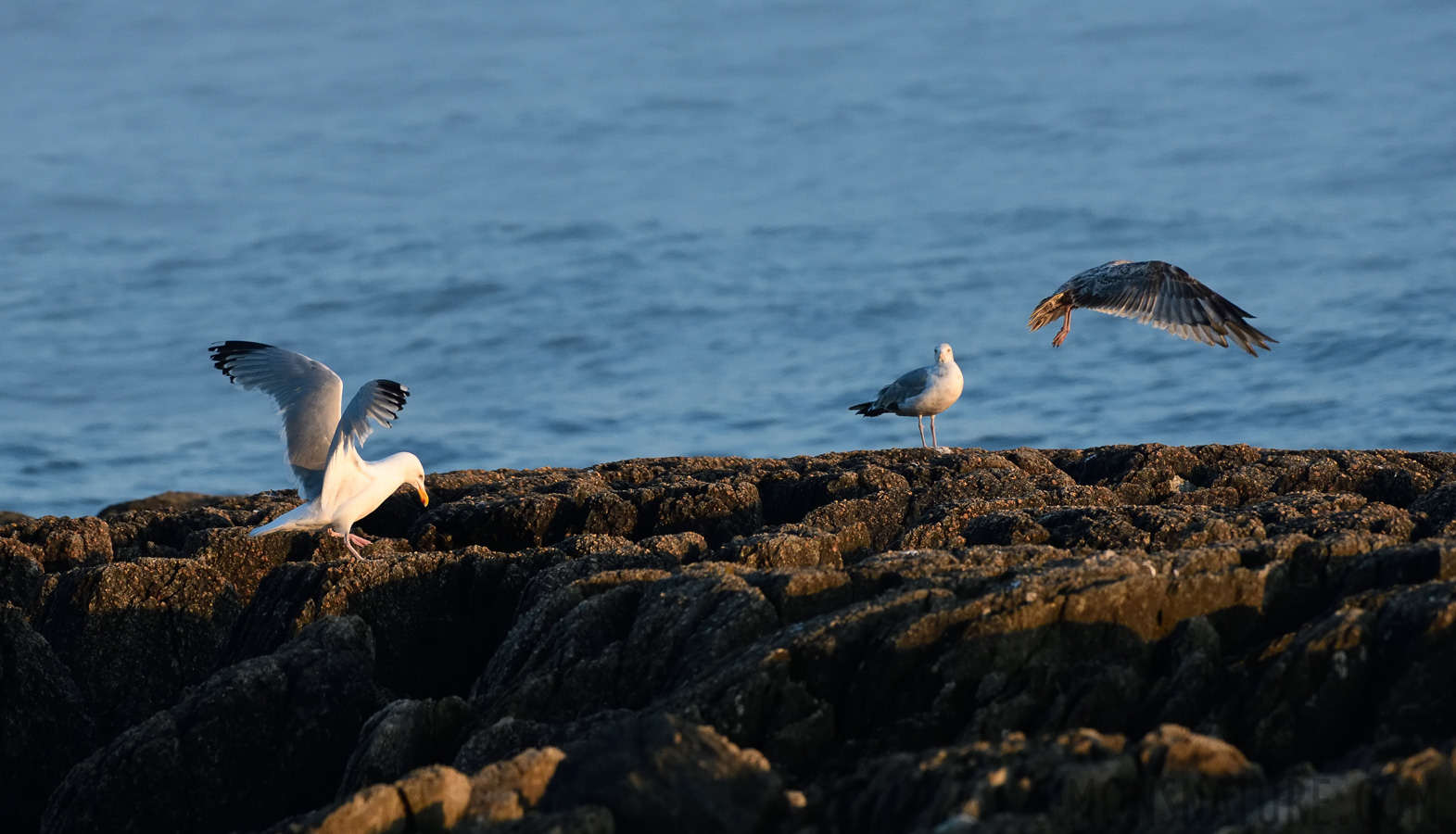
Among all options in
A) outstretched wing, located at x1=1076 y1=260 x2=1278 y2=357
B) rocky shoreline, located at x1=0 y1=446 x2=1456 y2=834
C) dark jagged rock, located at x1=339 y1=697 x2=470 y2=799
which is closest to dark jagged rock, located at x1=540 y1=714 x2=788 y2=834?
rocky shoreline, located at x1=0 y1=446 x2=1456 y2=834

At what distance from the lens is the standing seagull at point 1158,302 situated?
12018 millimetres

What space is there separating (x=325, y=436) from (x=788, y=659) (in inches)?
227

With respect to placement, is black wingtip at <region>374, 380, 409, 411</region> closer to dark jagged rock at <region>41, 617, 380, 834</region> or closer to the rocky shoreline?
the rocky shoreline

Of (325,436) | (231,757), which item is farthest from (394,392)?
(231,757)

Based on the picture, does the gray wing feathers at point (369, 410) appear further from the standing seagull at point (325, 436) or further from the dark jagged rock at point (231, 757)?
the dark jagged rock at point (231, 757)

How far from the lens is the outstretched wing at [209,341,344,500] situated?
1057cm

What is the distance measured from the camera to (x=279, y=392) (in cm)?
1090

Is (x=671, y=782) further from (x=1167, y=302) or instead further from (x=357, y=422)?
(x=1167, y=302)

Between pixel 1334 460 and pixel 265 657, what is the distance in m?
6.64

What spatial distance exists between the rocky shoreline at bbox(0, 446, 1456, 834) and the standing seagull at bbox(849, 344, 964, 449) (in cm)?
366

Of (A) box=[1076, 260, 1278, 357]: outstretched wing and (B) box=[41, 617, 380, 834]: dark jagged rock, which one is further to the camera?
(A) box=[1076, 260, 1278, 357]: outstretched wing

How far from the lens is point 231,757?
662cm

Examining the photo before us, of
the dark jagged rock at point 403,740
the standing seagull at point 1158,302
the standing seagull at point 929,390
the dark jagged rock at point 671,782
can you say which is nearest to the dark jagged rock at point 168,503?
the standing seagull at point 929,390

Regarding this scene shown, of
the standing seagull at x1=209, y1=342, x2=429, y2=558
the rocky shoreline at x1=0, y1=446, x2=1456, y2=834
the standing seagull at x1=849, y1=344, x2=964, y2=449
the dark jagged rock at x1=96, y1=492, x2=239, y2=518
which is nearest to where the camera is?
the rocky shoreline at x1=0, y1=446, x2=1456, y2=834
